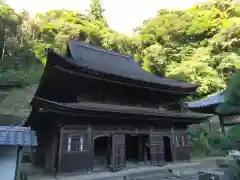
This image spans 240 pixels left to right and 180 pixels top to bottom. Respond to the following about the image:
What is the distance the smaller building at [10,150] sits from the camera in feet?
20.4

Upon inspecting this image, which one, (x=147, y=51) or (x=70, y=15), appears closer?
(x=147, y=51)

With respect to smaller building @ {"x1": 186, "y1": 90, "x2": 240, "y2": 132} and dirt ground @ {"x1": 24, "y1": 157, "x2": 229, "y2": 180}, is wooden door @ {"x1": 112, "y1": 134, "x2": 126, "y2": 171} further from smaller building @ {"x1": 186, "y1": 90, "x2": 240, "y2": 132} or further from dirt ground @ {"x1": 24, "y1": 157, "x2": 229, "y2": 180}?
smaller building @ {"x1": 186, "y1": 90, "x2": 240, "y2": 132}

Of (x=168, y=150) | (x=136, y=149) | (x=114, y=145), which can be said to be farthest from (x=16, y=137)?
(x=136, y=149)

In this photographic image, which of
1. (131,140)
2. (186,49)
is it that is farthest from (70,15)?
(131,140)

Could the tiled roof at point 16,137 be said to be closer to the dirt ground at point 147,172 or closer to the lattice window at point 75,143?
the lattice window at point 75,143

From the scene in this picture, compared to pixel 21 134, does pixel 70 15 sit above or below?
above

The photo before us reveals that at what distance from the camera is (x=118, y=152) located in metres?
8.05

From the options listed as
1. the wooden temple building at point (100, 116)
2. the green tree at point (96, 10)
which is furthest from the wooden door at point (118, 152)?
the green tree at point (96, 10)

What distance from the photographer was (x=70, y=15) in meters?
37.0

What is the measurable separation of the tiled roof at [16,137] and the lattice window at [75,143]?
4.21 feet

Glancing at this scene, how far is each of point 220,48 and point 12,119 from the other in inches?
1145

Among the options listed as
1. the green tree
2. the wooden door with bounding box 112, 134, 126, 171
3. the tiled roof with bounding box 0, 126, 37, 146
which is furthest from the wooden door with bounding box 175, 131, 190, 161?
the green tree

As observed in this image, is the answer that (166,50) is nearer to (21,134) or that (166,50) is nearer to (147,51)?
(147,51)

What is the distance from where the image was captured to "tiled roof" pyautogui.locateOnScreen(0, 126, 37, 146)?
20.2 ft
